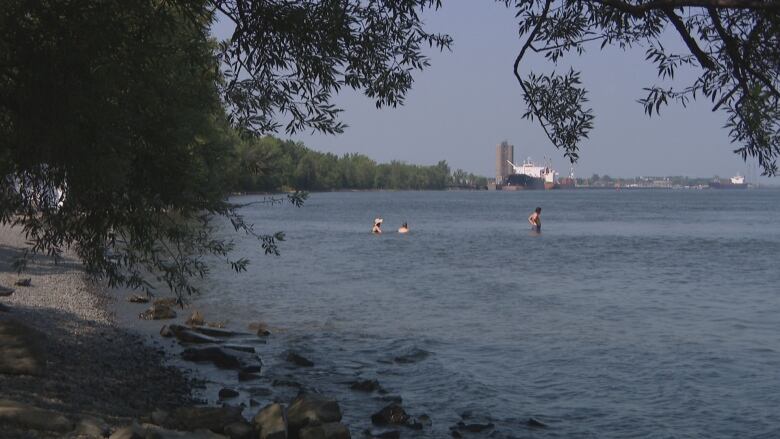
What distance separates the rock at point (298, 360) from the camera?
664 inches

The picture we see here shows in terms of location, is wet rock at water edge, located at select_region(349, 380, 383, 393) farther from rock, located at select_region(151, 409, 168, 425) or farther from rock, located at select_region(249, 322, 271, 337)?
rock, located at select_region(249, 322, 271, 337)

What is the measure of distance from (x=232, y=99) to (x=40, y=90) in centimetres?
329

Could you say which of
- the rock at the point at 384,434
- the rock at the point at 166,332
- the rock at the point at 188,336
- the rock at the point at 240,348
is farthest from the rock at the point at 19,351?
the rock at the point at 166,332

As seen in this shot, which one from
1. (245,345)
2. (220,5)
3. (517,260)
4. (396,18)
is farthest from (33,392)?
(517,260)

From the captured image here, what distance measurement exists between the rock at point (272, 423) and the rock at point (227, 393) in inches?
112

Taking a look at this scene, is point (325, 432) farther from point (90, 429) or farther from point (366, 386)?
point (366, 386)

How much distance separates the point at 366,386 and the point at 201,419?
16.4 ft

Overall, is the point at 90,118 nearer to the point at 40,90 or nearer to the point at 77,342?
the point at 40,90

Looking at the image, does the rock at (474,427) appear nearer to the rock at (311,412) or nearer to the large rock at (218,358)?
the rock at (311,412)

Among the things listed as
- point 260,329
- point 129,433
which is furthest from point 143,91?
point 260,329

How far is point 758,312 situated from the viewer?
84.1ft

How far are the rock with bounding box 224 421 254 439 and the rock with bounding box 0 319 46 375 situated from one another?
9.77ft

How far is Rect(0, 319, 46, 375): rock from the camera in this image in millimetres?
11062

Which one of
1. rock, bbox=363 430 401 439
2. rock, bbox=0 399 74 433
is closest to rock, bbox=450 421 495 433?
rock, bbox=363 430 401 439
